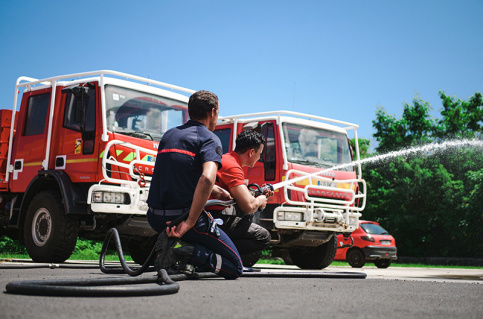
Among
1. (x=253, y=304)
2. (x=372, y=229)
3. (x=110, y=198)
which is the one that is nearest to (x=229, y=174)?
(x=253, y=304)

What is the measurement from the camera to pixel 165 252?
5691mm

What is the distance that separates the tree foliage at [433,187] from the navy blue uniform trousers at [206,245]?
21902 mm

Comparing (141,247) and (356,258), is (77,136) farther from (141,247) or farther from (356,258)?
(356,258)

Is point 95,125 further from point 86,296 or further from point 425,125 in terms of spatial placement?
point 425,125

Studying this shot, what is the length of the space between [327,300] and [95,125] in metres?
6.22

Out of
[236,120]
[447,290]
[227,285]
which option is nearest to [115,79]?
[236,120]

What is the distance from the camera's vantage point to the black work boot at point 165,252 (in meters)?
5.68

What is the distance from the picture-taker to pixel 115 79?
404 inches

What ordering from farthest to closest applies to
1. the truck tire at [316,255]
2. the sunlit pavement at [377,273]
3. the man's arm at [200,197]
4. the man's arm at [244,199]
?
the truck tire at [316,255] → the sunlit pavement at [377,273] → the man's arm at [244,199] → the man's arm at [200,197]

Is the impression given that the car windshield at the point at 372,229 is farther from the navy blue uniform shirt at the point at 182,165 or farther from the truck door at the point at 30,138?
the navy blue uniform shirt at the point at 182,165

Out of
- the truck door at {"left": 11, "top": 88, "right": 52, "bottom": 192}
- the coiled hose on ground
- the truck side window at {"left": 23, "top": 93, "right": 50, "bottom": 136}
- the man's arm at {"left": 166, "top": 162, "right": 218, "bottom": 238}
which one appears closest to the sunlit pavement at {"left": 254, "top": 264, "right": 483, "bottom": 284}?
the man's arm at {"left": 166, "top": 162, "right": 218, "bottom": 238}

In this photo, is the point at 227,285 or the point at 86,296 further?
the point at 227,285

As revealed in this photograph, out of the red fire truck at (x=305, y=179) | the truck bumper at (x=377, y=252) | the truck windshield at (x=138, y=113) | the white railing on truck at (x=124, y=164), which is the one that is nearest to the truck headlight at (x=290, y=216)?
the red fire truck at (x=305, y=179)

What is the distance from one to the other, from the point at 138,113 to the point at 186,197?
494 centimetres
